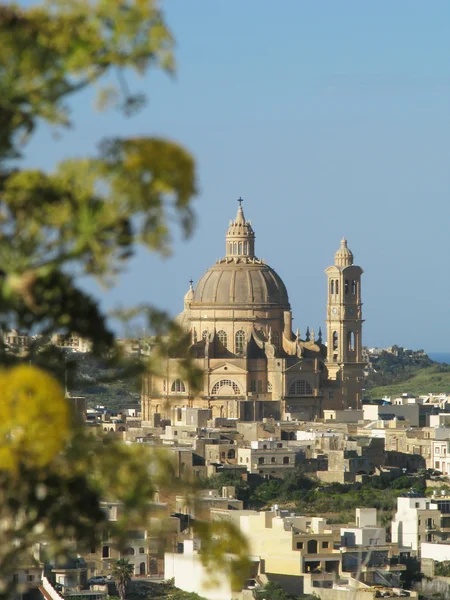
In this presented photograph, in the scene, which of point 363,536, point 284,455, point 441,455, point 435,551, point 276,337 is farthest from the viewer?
point 276,337

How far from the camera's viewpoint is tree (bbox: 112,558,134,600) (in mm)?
53812

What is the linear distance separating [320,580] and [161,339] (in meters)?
43.5

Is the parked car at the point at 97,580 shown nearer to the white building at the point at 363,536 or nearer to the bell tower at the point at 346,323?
the white building at the point at 363,536

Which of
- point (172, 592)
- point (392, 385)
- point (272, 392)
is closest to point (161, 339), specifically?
point (172, 592)

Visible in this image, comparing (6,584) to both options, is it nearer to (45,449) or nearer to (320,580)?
(45,449)

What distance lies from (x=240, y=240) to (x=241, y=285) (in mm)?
4400

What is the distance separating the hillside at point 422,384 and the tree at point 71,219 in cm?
13602

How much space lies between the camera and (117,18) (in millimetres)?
11469

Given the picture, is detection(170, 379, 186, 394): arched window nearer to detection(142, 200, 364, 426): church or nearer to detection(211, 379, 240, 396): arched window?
detection(142, 200, 364, 426): church

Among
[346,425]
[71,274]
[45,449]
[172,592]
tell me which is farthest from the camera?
[346,425]

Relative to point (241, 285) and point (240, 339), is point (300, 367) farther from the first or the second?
point (241, 285)

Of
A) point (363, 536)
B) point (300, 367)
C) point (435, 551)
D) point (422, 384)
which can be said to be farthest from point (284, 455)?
point (422, 384)

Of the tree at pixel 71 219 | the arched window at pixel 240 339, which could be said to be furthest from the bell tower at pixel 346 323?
the tree at pixel 71 219

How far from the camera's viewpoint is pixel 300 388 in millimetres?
104688
